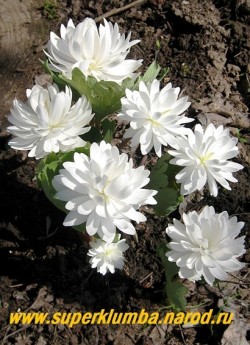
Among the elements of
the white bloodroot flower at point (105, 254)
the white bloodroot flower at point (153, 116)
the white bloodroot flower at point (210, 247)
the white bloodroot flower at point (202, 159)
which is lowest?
the white bloodroot flower at point (105, 254)

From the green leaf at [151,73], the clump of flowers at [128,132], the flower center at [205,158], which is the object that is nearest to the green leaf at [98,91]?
the clump of flowers at [128,132]

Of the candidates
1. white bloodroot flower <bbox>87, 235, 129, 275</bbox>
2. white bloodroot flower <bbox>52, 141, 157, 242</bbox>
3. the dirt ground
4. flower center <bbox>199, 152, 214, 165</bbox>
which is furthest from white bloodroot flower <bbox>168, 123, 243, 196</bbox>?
the dirt ground

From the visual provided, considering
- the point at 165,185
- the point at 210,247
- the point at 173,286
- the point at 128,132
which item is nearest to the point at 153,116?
the point at 128,132

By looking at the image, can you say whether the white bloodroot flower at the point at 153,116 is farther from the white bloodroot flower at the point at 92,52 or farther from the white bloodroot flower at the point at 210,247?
the white bloodroot flower at the point at 210,247

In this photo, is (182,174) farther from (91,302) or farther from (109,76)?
(91,302)

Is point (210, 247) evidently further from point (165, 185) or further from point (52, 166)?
point (52, 166)

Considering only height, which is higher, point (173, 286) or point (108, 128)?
point (108, 128)

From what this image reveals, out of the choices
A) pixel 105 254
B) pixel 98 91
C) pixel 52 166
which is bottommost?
pixel 105 254
